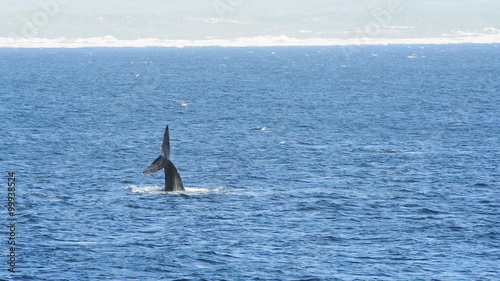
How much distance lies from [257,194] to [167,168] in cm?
725

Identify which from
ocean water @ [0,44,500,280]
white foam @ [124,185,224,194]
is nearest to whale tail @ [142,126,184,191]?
white foam @ [124,185,224,194]

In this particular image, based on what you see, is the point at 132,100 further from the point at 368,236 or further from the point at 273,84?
the point at 368,236

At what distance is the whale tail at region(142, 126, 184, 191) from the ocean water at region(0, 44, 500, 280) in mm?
1247

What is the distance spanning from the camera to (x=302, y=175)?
7288 cm

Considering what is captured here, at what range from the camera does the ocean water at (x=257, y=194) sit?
153 feet

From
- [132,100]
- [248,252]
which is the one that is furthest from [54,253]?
[132,100]

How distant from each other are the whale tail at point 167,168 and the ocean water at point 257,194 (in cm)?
125

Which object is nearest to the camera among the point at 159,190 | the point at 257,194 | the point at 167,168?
the point at 167,168

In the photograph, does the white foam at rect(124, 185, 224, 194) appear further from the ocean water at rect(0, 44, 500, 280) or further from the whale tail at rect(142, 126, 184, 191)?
the whale tail at rect(142, 126, 184, 191)

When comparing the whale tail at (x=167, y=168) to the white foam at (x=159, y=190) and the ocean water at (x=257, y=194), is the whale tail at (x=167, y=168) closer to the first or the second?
the white foam at (x=159, y=190)

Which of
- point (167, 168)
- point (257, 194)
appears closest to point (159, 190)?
point (167, 168)

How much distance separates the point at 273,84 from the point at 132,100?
52902 mm

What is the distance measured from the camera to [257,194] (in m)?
64.8

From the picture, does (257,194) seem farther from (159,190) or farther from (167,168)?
(159,190)
